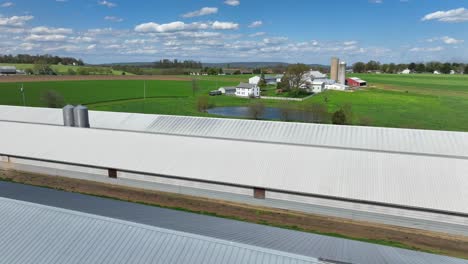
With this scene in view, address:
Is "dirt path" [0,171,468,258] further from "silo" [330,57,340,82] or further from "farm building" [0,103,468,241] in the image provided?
"silo" [330,57,340,82]

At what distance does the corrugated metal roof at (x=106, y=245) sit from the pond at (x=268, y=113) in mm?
40496

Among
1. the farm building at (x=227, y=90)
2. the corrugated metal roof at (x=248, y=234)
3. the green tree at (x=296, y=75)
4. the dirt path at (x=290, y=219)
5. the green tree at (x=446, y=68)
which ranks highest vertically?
the green tree at (x=446, y=68)

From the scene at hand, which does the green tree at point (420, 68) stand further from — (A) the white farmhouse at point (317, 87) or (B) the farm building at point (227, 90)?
(B) the farm building at point (227, 90)

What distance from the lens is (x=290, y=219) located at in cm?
1933

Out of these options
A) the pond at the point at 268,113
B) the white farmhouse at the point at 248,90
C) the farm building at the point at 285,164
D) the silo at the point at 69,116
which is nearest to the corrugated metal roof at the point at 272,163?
the farm building at the point at 285,164

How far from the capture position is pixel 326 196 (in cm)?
1925

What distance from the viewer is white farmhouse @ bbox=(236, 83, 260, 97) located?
84.1 metres

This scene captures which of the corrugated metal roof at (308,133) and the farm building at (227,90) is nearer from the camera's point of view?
the corrugated metal roof at (308,133)

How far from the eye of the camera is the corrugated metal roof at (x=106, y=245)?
10141 millimetres

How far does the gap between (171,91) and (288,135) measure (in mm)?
69047

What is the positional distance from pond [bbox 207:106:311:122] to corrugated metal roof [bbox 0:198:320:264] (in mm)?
40496

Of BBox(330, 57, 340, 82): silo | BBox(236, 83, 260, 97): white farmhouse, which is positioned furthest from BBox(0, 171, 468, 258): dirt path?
BBox(330, 57, 340, 82): silo

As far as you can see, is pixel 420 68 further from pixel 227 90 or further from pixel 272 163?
pixel 272 163

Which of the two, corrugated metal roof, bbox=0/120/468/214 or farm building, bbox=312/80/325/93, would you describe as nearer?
corrugated metal roof, bbox=0/120/468/214
